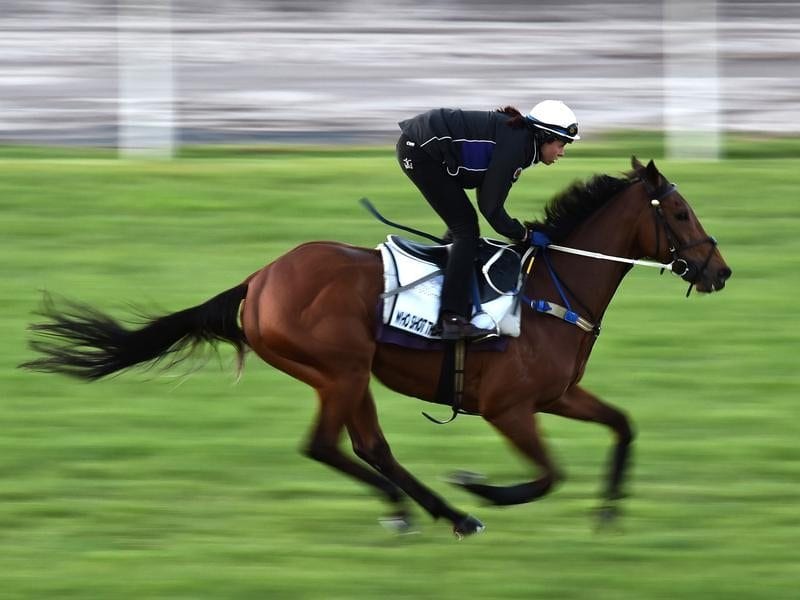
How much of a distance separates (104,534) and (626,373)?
378cm

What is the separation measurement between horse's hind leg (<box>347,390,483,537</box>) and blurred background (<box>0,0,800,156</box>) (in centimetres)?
646

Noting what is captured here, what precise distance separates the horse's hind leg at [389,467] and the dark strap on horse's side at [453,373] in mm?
277

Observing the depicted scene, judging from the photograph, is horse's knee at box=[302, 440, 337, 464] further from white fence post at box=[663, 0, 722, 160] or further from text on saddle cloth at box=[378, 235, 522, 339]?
white fence post at box=[663, 0, 722, 160]

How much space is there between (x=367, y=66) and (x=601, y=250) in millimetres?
9228

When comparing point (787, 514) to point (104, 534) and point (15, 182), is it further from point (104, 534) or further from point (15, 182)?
point (15, 182)

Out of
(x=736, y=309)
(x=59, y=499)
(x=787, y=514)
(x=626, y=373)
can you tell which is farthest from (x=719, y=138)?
(x=59, y=499)

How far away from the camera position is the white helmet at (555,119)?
6812 mm

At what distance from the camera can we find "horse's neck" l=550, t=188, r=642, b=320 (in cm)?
712

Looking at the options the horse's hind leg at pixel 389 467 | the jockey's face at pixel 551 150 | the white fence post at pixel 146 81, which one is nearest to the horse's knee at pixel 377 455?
the horse's hind leg at pixel 389 467

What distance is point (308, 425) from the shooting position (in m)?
8.71

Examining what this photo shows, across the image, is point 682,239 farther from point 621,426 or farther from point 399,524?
point 399,524

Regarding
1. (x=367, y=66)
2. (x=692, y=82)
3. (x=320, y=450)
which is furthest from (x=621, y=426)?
(x=367, y=66)

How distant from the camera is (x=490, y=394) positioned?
6859 millimetres

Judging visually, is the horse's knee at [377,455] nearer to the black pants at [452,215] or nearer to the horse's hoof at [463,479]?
the horse's hoof at [463,479]
